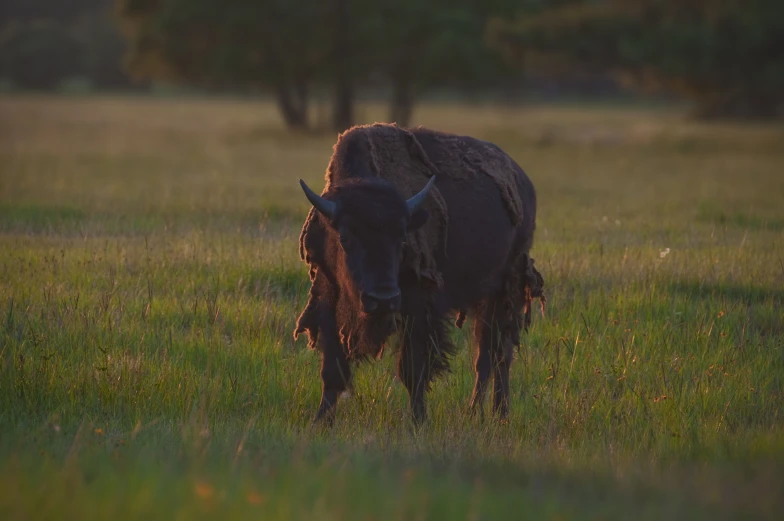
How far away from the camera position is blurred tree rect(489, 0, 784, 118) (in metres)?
29.5

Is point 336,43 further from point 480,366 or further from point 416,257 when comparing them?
point 416,257

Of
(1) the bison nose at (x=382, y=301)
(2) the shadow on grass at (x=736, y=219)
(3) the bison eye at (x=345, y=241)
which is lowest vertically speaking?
(2) the shadow on grass at (x=736, y=219)

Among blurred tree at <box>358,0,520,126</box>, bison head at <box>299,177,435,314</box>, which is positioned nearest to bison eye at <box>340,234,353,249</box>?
bison head at <box>299,177,435,314</box>

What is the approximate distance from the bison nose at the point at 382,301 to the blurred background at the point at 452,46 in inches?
1034

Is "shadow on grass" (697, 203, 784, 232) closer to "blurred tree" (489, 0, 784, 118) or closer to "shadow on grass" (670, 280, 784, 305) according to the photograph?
"shadow on grass" (670, 280, 784, 305)

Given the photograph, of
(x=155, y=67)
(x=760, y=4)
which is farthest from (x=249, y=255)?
(x=155, y=67)

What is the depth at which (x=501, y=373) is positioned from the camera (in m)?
6.76

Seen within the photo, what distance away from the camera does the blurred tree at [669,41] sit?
1163 inches

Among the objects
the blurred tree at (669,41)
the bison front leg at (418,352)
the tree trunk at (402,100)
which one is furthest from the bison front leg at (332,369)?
the tree trunk at (402,100)

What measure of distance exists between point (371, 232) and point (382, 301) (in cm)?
46

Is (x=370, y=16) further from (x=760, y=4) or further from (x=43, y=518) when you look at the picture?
(x=43, y=518)

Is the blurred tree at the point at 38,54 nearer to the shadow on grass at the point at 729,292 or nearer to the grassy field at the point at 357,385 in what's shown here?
the grassy field at the point at 357,385

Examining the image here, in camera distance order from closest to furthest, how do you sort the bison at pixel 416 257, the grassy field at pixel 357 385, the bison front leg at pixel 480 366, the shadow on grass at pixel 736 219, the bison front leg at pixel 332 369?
the grassy field at pixel 357 385
the bison at pixel 416 257
the bison front leg at pixel 332 369
the bison front leg at pixel 480 366
the shadow on grass at pixel 736 219

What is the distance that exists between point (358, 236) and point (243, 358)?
1683 mm
